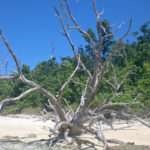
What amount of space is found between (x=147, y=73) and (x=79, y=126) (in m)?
14.6

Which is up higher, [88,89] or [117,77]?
[117,77]

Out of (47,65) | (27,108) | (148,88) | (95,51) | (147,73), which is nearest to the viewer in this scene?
(95,51)

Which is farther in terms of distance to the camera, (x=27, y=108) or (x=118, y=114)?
(x=27, y=108)

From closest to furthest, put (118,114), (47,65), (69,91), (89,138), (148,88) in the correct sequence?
(89,138) < (118,114) < (148,88) < (69,91) < (47,65)

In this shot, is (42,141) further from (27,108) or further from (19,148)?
(27,108)

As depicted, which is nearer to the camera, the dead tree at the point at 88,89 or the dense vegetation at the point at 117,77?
the dead tree at the point at 88,89

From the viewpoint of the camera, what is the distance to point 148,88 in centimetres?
2127

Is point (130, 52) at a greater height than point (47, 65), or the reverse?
point (47, 65)

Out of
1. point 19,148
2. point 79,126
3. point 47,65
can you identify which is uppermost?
point 47,65

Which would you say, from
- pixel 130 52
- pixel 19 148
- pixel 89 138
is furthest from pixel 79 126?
pixel 130 52

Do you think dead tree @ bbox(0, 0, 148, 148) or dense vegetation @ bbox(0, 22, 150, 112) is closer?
dead tree @ bbox(0, 0, 148, 148)

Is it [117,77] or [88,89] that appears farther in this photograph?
[117,77]

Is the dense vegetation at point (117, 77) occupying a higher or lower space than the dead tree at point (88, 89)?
higher

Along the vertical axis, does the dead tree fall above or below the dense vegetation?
below
